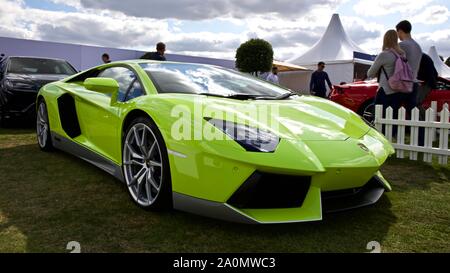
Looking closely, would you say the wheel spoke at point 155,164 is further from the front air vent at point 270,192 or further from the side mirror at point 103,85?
the side mirror at point 103,85

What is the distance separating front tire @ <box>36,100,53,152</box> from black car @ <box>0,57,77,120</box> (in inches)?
68.2

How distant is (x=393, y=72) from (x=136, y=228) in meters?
3.66

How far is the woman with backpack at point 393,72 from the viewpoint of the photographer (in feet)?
15.3

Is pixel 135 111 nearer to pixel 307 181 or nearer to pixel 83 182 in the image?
pixel 83 182

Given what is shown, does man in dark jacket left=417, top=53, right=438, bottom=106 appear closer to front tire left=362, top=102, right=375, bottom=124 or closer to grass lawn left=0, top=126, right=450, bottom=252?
front tire left=362, top=102, right=375, bottom=124

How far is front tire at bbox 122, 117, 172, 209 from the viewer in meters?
2.47

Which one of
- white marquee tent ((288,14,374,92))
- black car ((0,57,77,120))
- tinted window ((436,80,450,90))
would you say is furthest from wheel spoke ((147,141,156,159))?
white marquee tent ((288,14,374,92))

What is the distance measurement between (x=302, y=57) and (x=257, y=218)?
2097cm

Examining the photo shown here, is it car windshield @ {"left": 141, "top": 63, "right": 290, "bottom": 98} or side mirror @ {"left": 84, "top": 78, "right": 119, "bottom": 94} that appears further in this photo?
side mirror @ {"left": 84, "top": 78, "right": 119, "bottom": 94}

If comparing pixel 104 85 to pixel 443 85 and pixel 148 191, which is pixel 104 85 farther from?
pixel 443 85

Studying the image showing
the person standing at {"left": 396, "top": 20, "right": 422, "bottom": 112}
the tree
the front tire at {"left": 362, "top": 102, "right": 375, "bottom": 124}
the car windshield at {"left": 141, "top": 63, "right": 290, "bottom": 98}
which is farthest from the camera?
the tree

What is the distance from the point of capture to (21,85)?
20.2 ft

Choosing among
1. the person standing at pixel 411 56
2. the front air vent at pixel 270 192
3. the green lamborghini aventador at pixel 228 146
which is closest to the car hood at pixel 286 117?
the green lamborghini aventador at pixel 228 146

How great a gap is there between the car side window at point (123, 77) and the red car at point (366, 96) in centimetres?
433
